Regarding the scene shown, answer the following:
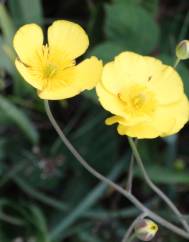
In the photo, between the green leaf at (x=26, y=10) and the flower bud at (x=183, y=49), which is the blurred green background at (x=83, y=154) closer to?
the green leaf at (x=26, y=10)

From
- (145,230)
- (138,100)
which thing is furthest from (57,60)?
(145,230)

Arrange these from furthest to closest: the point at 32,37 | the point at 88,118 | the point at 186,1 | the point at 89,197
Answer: the point at 186,1
the point at 88,118
the point at 89,197
the point at 32,37

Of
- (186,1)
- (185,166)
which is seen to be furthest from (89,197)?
(186,1)

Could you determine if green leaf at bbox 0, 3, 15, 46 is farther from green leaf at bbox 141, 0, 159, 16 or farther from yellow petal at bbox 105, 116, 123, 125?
yellow petal at bbox 105, 116, 123, 125

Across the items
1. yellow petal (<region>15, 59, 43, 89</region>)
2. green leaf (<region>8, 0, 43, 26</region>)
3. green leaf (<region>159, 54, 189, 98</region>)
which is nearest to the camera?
yellow petal (<region>15, 59, 43, 89</region>)

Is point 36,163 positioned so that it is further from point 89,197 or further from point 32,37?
point 32,37

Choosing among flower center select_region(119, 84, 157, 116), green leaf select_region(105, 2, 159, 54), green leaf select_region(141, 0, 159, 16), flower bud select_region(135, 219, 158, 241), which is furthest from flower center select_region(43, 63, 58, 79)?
green leaf select_region(141, 0, 159, 16)

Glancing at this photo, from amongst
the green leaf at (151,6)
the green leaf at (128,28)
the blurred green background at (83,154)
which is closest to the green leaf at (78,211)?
the blurred green background at (83,154)
